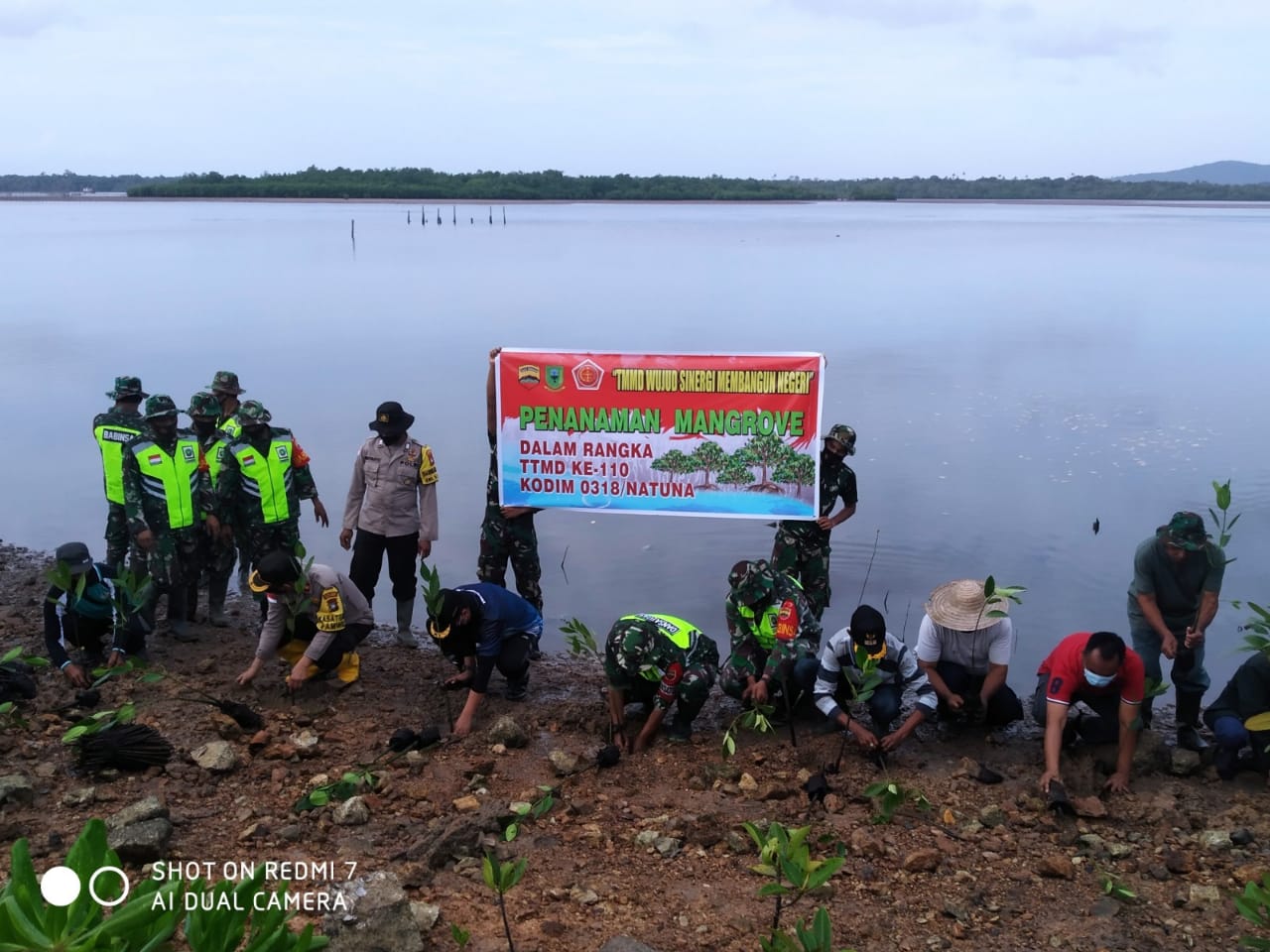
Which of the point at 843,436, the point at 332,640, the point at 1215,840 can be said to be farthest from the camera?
the point at 843,436

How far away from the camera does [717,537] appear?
33.7 ft

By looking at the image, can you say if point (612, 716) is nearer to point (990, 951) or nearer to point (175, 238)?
point (990, 951)

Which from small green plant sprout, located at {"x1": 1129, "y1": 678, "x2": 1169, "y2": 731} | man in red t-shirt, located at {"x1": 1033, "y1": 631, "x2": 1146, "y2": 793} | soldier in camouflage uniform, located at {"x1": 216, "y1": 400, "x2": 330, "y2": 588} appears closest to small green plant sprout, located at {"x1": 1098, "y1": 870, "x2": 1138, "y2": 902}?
man in red t-shirt, located at {"x1": 1033, "y1": 631, "x2": 1146, "y2": 793}

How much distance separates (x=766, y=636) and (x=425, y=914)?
257 cm

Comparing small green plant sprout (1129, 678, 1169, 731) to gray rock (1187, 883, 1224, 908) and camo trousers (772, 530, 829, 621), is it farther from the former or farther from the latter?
camo trousers (772, 530, 829, 621)

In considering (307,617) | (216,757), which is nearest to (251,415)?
(307,617)

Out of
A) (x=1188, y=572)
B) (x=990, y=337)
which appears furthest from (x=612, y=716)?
(x=990, y=337)

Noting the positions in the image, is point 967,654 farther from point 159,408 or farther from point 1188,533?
point 159,408

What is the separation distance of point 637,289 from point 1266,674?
23.1 metres

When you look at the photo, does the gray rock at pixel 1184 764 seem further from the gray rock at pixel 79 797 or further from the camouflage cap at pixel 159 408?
the camouflage cap at pixel 159 408

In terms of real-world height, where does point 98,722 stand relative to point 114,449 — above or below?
below

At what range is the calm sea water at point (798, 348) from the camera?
962cm

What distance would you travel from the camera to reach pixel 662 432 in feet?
24.3

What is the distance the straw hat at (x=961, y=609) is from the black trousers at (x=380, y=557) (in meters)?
3.27
